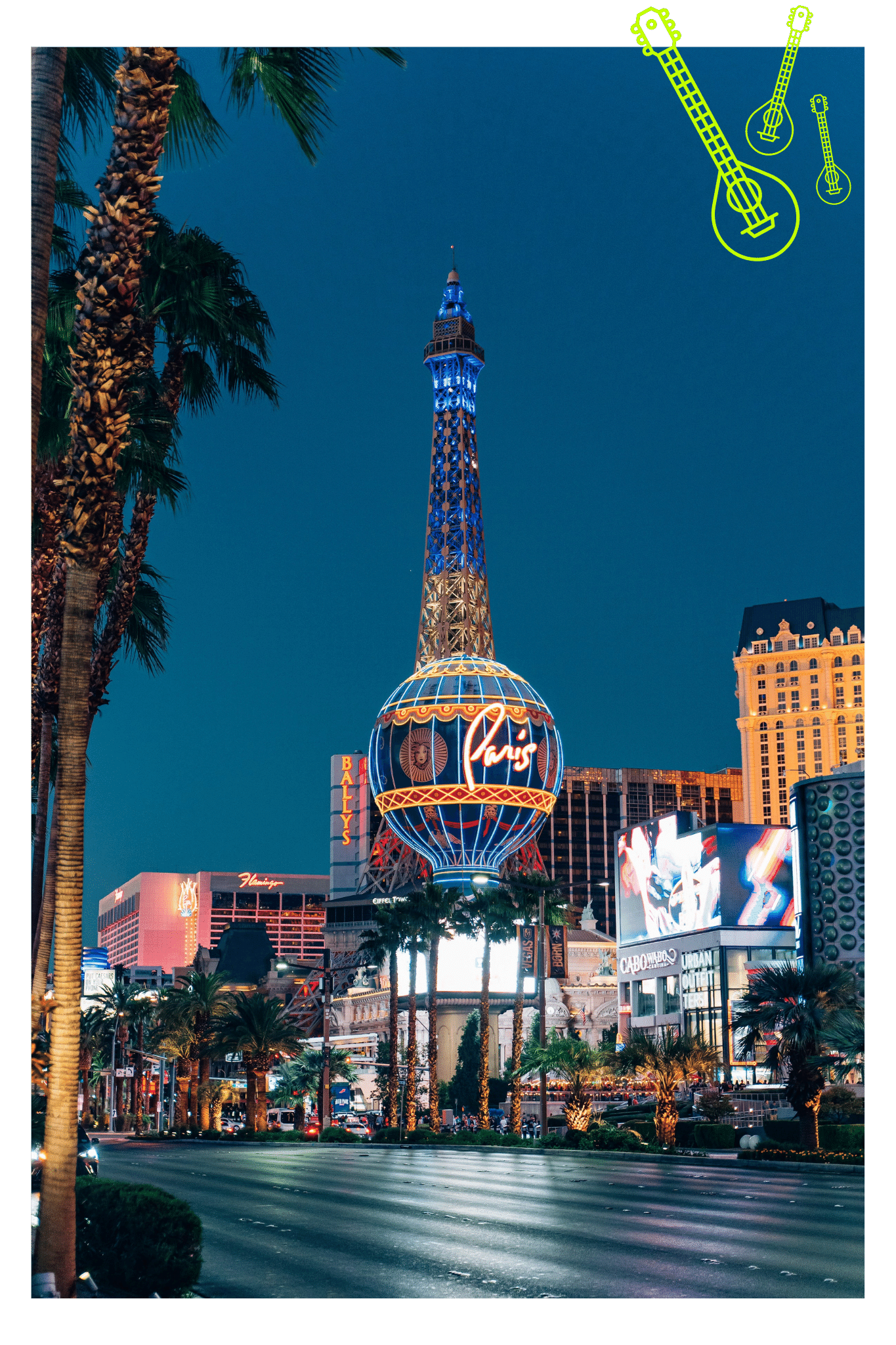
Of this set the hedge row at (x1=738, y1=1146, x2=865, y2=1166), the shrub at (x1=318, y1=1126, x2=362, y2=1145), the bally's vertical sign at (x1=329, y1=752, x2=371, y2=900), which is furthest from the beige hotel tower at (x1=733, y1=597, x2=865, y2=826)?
the hedge row at (x1=738, y1=1146, x2=865, y2=1166)

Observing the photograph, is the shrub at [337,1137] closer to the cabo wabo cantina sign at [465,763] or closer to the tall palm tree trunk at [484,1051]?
the tall palm tree trunk at [484,1051]

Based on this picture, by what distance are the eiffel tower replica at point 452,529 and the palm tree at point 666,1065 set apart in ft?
212

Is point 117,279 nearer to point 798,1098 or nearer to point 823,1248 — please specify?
point 823,1248

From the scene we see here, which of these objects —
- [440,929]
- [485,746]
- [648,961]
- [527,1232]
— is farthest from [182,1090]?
[527,1232]

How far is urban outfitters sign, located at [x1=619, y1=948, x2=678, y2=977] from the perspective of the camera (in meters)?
102

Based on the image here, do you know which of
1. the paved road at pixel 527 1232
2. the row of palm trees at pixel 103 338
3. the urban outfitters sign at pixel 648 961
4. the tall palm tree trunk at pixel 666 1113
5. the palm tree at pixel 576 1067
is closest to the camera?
the row of palm trees at pixel 103 338

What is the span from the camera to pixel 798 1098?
44094mm

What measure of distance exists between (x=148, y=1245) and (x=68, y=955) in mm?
3180

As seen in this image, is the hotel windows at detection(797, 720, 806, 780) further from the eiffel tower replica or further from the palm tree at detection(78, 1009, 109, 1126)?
the palm tree at detection(78, 1009, 109, 1126)

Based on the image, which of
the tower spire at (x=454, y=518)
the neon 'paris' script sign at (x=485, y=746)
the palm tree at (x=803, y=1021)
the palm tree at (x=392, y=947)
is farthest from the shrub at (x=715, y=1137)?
the tower spire at (x=454, y=518)

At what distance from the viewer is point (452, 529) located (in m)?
129

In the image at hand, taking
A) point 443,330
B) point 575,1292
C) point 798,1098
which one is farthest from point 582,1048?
point 443,330

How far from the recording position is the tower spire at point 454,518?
416ft

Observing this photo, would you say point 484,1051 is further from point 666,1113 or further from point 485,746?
point 485,746
